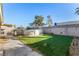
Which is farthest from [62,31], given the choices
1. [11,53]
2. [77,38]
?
[11,53]

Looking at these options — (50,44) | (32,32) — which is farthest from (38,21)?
(50,44)

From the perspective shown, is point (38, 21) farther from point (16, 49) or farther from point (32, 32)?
point (16, 49)

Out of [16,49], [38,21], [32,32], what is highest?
[38,21]

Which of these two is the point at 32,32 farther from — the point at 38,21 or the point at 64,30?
the point at 64,30

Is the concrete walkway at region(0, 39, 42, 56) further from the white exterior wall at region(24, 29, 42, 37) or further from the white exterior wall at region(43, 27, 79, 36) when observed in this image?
the white exterior wall at region(43, 27, 79, 36)

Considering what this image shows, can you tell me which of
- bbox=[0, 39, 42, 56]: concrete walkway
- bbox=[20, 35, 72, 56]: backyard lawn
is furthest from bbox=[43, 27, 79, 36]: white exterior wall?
bbox=[0, 39, 42, 56]: concrete walkway

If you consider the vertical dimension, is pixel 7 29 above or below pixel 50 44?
above
